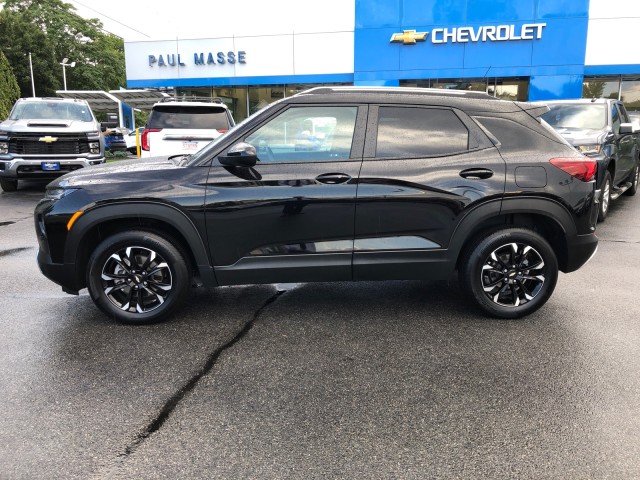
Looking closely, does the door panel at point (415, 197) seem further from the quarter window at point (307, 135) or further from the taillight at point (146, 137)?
the taillight at point (146, 137)

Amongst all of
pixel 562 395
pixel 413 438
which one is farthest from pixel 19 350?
pixel 562 395

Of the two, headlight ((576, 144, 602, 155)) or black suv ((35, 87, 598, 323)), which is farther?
headlight ((576, 144, 602, 155))

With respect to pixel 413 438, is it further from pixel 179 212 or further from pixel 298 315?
pixel 179 212

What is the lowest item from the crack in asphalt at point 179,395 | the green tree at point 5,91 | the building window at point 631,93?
the crack in asphalt at point 179,395

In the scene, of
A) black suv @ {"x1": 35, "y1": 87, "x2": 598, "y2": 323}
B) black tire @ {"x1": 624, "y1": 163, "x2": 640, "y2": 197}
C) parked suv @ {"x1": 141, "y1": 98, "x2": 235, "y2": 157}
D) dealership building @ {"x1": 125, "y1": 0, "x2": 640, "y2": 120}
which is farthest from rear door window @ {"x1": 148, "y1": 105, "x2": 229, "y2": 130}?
dealership building @ {"x1": 125, "y1": 0, "x2": 640, "y2": 120}

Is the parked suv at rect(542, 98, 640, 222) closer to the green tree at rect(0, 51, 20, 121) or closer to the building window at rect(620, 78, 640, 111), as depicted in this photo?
the building window at rect(620, 78, 640, 111)

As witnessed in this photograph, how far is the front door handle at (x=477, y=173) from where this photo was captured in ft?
13.6

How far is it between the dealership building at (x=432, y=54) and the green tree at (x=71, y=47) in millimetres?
40129

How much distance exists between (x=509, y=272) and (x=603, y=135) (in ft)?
16.6

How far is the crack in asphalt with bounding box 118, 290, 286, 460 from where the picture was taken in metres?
2.69

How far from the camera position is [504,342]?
3.94 m

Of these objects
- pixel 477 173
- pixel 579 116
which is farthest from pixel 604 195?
pixel 477 173

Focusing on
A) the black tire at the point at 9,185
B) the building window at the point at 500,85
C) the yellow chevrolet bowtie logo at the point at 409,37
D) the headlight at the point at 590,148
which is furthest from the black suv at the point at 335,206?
the yellow chevrolet bowtie logo at the point at 409,37

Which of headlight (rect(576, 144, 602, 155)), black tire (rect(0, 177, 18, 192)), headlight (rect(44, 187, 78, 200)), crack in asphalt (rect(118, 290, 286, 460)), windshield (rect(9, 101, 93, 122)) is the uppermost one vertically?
windshield (rect(9, 101, 93, 122))
